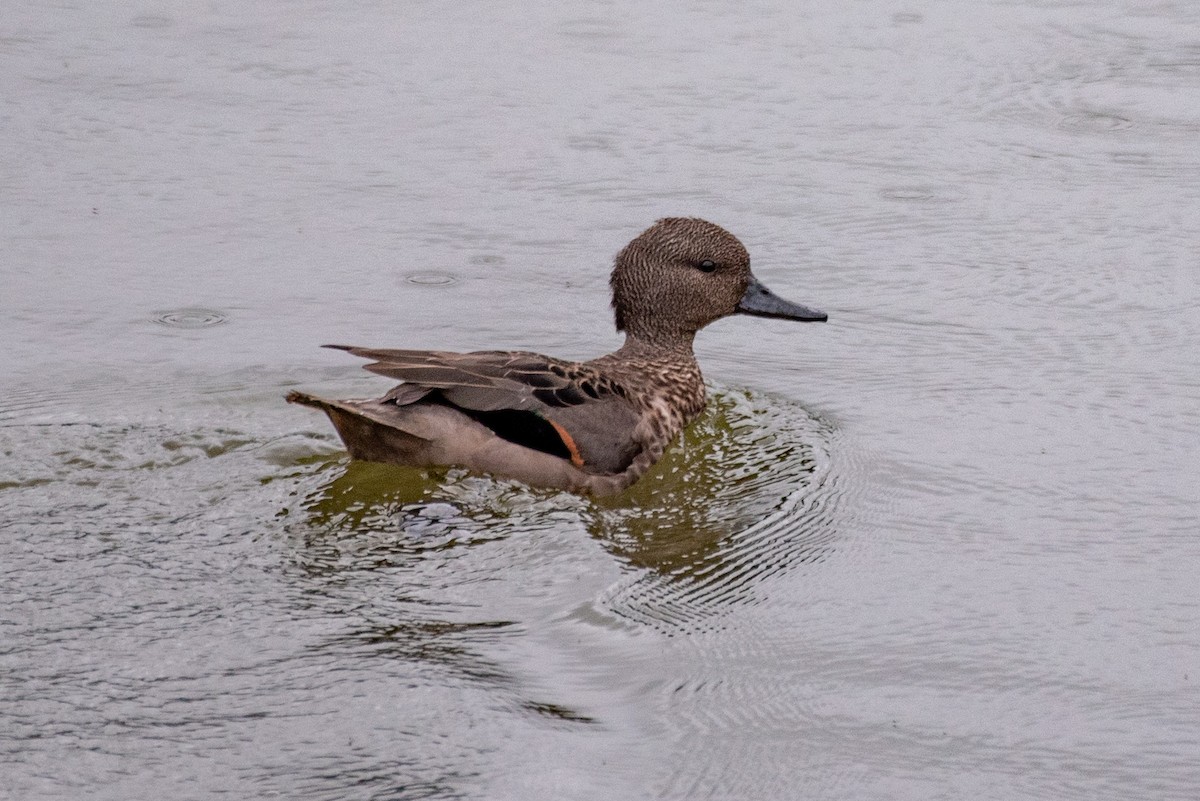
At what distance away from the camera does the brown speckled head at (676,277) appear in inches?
296

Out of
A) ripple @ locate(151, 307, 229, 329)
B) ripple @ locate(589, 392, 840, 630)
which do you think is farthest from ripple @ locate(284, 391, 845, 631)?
ripple @ locate(151, 307, 229, 329)

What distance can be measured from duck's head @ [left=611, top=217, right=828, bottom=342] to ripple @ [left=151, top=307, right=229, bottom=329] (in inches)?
72.9

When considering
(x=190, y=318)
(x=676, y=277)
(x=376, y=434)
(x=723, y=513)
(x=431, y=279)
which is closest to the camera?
(x=723, y=513)

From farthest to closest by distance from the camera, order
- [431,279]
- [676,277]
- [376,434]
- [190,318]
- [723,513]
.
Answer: [431,279] < [190,318] < [676,277] < [376,434] < [723,513]

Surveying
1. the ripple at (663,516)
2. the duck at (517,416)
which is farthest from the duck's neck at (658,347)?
the ripple at (663,516)

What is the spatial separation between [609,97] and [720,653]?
20.4 feet

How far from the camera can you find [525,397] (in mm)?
6535

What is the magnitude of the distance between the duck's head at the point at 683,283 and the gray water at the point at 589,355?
33cm

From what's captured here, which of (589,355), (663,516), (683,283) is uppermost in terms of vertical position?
(683,283)

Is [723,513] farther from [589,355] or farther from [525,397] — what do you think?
[589,355]

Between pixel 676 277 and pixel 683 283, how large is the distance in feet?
0.14

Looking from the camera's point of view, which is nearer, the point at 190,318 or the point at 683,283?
the point at 683,283

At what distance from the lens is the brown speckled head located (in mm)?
7523

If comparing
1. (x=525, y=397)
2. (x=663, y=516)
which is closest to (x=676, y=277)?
(x=525, y=397)
